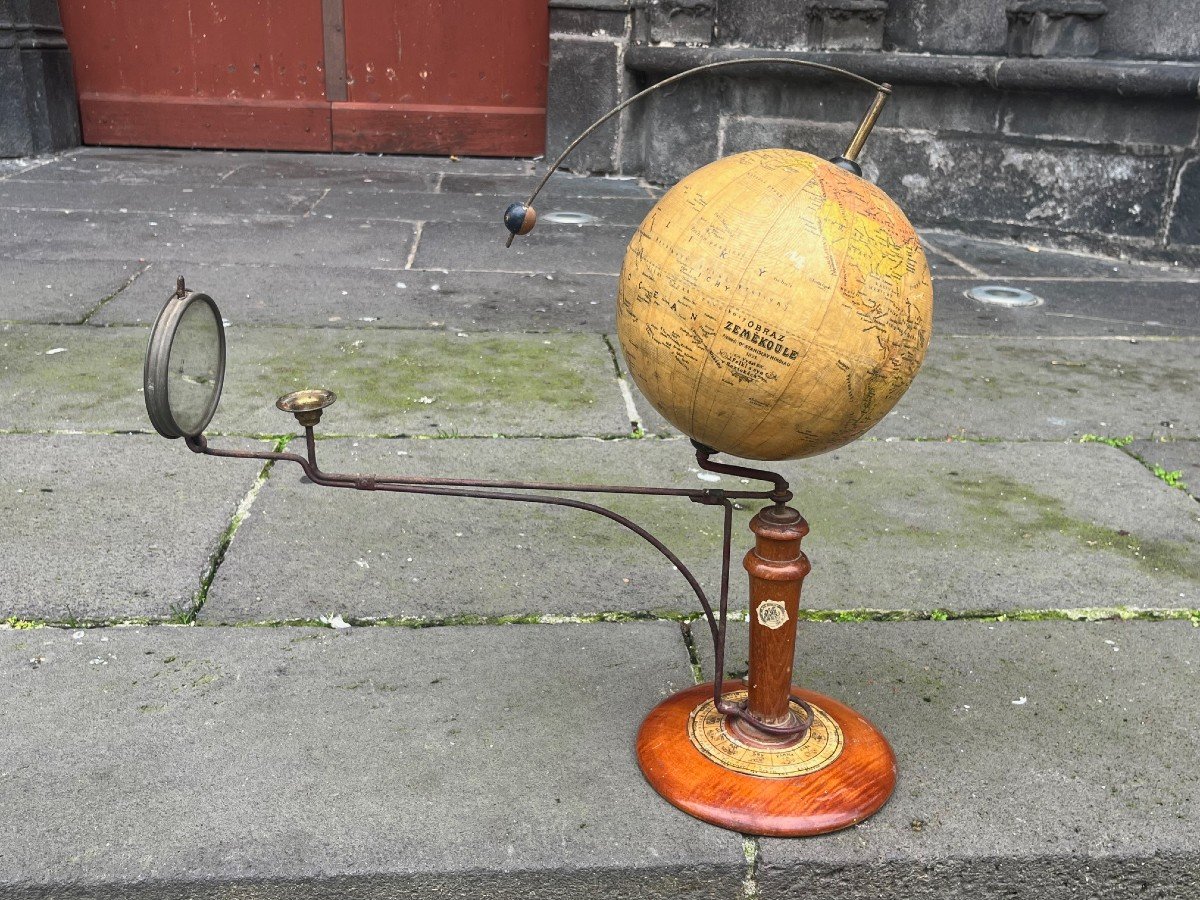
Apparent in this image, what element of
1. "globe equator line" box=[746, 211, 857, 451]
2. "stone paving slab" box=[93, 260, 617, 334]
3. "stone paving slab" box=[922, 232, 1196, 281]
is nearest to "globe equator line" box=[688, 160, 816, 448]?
"globe equator line" box=[746, 211, 857, 451]

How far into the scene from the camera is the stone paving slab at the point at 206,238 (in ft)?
21.0

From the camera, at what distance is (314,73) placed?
9352mm

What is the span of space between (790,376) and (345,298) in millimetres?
4115

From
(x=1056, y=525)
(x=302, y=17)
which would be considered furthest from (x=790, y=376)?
(x=302, y=17)

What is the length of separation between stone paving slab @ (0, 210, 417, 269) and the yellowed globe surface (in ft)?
14.9

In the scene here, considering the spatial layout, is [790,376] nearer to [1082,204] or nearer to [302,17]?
[1082,204]

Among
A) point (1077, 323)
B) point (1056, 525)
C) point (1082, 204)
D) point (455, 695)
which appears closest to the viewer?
point (455, 695)

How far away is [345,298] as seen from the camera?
570 cm

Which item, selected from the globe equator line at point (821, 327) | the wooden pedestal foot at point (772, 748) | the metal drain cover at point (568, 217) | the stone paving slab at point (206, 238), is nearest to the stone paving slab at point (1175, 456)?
the wooden pedestal foot at point (772, 748)

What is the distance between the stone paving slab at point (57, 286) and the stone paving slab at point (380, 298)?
0.12m

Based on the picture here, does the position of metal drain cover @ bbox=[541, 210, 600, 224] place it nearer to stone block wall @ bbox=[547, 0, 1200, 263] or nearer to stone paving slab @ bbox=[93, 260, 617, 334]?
stone block wall @ bbox=[547, 0, 1200, 263]

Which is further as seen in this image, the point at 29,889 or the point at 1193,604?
the point at 1193,604

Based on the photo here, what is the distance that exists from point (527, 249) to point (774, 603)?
4.93 meters

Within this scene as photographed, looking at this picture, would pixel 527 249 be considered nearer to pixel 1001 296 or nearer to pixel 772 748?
pixel 1001 296
